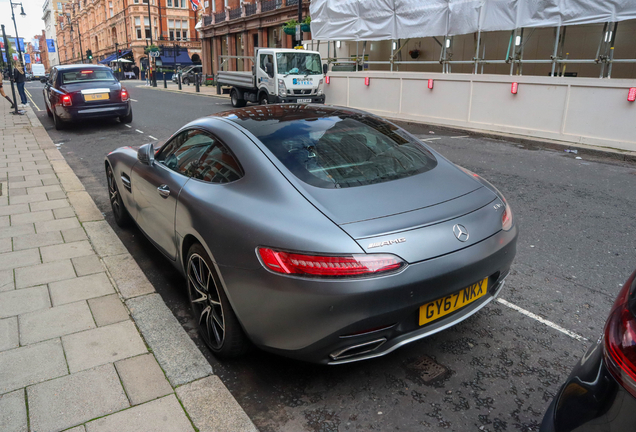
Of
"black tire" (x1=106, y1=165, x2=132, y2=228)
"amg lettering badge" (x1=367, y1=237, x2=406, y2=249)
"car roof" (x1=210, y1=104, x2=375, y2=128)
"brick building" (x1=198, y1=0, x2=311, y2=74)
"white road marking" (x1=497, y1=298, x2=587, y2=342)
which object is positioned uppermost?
"brick building" (x1=198, y1=0, x2=311, y2=74)

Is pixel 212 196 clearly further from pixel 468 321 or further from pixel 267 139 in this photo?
pixel 468 321

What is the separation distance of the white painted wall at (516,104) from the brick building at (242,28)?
14.6 meters

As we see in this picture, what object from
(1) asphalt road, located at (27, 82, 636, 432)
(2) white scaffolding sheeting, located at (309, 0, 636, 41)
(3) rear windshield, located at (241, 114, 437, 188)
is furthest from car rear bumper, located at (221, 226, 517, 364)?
(2) white scaffolding sheeting, located at (309, 0, 636, 41)

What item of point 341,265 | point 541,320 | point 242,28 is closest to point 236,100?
point 541,320

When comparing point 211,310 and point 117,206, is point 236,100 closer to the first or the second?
point 117,206

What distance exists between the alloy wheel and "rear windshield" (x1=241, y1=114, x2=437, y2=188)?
0.84m

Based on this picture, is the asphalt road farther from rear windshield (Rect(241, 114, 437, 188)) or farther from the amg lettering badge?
rear windshield (Rect(241, 114, 437, 188))

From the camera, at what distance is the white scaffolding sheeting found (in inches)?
477

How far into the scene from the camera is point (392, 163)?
10.1 feet

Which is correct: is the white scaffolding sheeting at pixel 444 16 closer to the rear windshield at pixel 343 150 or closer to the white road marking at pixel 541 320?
the white road marking at pixel 541 320

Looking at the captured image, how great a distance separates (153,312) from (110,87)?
1165 centimetres

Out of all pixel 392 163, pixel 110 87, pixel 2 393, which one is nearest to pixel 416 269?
pixel 392 163

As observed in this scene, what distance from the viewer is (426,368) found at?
282cm

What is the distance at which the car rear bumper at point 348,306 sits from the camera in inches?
87.1
